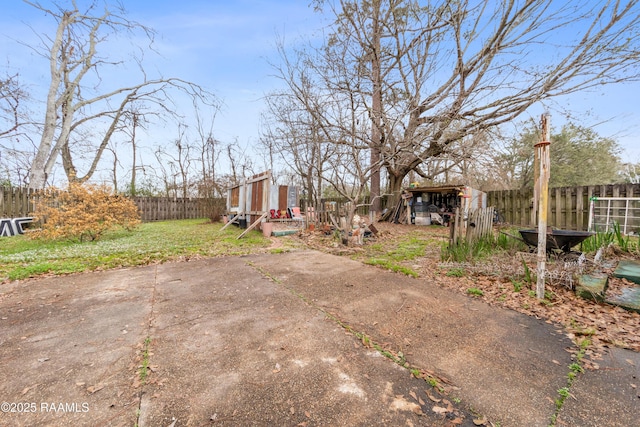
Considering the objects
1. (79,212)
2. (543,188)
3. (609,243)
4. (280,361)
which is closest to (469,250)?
(543,188)

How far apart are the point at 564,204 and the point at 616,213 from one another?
1.35m

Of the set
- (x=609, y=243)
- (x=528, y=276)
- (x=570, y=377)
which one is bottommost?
(x=570, y=377)

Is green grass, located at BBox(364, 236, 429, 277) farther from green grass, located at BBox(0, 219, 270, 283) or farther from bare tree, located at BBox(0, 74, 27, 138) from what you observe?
bare tree, located at BBox(0, 74, 27, 138)

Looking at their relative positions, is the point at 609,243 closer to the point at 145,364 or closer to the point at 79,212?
the point at 145,364

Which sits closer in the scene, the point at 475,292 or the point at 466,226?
the point at 475,292

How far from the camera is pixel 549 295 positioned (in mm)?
3014

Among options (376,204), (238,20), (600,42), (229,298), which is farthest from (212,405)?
(376,204)

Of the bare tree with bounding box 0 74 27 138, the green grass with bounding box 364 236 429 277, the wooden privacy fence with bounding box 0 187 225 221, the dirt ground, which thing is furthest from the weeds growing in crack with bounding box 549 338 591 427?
the bare tree with bounding box 0 74 27 138

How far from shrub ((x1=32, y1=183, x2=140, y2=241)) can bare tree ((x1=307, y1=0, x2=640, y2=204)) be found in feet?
23.1

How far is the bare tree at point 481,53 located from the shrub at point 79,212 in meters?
7.04

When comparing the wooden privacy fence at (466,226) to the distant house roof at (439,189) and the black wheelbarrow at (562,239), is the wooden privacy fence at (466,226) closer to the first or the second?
the black wheelbarrow at (562,239)

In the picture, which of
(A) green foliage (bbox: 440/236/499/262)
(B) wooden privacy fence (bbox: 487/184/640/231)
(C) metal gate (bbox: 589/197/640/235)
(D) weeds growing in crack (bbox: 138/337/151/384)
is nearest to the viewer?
(D) weeds growing in crack (bbox: 138/337/151/384)

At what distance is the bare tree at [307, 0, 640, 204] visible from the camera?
6.00 m

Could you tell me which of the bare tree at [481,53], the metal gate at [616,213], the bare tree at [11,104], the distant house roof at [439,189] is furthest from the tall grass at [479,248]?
the bare tree at [11,104]
